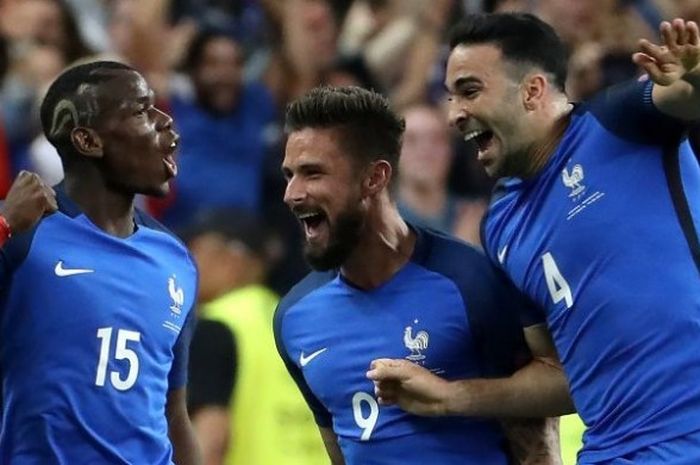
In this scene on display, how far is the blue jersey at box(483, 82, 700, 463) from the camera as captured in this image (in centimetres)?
494

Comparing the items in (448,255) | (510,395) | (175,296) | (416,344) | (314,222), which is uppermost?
(314,222)

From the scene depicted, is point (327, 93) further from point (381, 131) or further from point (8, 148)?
point (8, 148)

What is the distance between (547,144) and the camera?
5.27 meters

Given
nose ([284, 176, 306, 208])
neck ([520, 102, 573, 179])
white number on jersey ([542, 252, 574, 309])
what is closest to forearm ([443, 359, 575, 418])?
white number on jersey ([542, 252, 574, 309])

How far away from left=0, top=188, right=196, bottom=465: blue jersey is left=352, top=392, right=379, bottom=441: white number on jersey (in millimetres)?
585

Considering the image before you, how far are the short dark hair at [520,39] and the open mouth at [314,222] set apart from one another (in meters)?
0.66

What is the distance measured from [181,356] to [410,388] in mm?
809

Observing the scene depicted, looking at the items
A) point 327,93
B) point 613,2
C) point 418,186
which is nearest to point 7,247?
point 327,93

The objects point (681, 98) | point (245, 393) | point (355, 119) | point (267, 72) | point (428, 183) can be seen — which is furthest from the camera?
point (267, 72)

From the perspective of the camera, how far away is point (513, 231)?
17.4 ft

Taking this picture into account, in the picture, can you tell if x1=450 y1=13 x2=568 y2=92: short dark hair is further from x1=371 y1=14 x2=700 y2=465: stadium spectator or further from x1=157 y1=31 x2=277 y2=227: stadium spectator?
x1=157 y1=31 x2=277 y2=227: stadium spectator

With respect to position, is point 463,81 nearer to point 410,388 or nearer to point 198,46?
point 410,388

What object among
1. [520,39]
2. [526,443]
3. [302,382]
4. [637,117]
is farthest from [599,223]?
[302,382]

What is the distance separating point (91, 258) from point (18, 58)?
435 cm
